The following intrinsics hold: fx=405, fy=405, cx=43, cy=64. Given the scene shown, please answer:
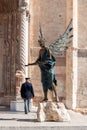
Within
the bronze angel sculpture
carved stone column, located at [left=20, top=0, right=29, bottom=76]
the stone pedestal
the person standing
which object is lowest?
the stone pedestal

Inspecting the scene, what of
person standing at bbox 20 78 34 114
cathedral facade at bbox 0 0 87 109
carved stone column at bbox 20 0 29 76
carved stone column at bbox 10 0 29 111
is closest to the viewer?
person standing at bbox 20 78 34 114

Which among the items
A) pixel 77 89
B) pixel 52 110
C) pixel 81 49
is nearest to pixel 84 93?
pixel 77 89

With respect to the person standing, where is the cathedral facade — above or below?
above

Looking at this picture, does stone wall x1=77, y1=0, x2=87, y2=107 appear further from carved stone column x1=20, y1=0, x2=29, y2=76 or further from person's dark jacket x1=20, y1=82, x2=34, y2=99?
person's dark jacket x1=20, y1=82, x2=34, y2=99

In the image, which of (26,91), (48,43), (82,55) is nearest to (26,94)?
(26,91)

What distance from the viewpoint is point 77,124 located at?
426 inches

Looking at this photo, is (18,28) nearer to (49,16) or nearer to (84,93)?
(49,16)

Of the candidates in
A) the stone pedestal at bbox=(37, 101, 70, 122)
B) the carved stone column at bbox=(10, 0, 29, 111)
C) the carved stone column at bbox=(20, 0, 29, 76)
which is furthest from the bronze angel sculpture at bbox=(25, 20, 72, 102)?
the carved stone column at bbox=(20, 0, 29, 76)

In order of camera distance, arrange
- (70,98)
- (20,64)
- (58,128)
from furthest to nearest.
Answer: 1. (70,98)
2. (20,64)
3. (58,128)

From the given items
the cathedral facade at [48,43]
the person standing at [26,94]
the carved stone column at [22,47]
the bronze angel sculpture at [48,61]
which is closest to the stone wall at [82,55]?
the cathedral facade at [48,43]

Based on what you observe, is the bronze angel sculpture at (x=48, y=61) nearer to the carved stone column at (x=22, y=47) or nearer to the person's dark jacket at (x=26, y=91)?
the person's dark jacket at (x=26, y=91)

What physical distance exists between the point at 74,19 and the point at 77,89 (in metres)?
3.07

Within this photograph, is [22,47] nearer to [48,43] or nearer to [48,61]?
[48,43]

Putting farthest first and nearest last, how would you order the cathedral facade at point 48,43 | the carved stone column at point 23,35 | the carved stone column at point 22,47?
the cathedral facade at point 48,43
the carved stone column at point 23,35
the carved stone column at point 22,47
